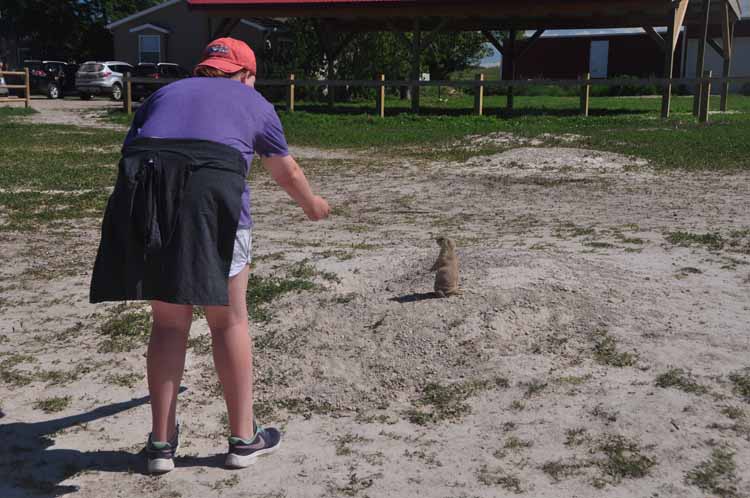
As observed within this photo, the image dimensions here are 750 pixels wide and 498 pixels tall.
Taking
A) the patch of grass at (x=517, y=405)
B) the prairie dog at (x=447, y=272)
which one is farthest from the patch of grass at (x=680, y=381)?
the prairie dog at (x=447, y=272)

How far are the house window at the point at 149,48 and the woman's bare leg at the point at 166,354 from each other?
3736 cm

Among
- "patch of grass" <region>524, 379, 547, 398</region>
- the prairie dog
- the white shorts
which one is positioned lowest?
"patch of grass" <region>524, 379, 547, 398</region>

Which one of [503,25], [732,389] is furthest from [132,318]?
[503,25]

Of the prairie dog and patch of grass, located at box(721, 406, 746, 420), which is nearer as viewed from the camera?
patch of grass, located at box(721, 406, 746, 420)

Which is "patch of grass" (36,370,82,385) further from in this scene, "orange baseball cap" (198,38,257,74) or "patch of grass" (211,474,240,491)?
"orange baseball cap" (198,38,257,74)

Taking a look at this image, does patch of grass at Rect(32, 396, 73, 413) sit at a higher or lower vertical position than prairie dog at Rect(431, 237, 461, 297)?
Answer: lower

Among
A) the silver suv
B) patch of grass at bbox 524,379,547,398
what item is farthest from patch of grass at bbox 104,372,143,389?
the silver suv

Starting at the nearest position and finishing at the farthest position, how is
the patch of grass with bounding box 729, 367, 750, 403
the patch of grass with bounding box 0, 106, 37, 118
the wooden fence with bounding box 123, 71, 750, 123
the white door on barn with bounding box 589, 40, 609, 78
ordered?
1. the patch of grass with bounding box 729, 367, 750, 403
2. the wooden fence with bounding box 123, 71, 750, 123
3. the patch of grass with bounding box 0, 106, 37, 118
4. the white door on barn with bounding box 589, 40, 609, 78

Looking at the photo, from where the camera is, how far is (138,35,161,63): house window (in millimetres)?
38250

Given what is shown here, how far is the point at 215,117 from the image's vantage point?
9.74ft

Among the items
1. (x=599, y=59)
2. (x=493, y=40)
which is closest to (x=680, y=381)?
(x=493, y=40)

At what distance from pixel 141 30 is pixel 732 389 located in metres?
38.1

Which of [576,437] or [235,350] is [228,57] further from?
[576,437]

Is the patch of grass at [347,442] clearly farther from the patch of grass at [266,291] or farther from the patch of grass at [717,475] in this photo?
the patch of grass at [266,291]
